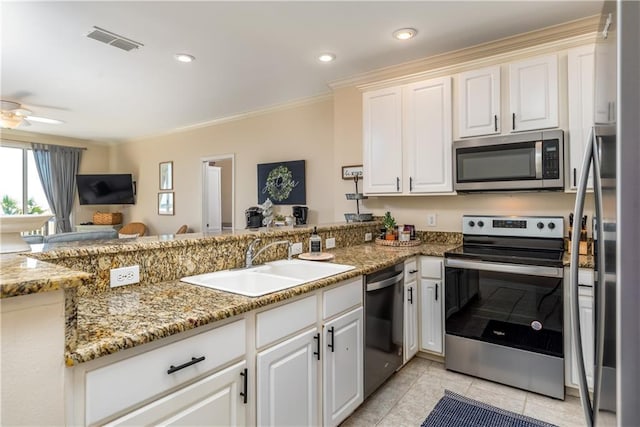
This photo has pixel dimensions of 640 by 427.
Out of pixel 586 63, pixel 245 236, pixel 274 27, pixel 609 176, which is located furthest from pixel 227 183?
pixel 609 176

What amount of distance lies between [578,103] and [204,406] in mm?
2828

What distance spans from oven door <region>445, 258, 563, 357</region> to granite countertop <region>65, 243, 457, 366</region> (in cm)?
113

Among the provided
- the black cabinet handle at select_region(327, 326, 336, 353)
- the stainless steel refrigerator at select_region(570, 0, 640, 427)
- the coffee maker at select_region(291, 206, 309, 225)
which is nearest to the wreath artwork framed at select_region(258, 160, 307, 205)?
the coffee maker at select_region(291, 206, 309, 225)

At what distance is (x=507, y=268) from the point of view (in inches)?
90.0

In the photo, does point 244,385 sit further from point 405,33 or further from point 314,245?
point 405,33

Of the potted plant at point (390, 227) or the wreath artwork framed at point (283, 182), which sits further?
the wreath artwork framed at point (283, 182)

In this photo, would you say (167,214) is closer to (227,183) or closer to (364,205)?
(227,183)

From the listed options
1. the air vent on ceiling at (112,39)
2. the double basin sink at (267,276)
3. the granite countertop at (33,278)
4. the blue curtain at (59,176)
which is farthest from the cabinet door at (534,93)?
the blue curtain at (59,176)

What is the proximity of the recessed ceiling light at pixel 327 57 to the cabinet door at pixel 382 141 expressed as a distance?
0.46 metres

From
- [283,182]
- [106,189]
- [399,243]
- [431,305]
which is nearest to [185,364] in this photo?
[431,305]

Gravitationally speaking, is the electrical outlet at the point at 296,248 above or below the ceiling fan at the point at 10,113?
below

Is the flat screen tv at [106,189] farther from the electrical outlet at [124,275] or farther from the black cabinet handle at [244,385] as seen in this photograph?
the black cabinet handle at [244,385]

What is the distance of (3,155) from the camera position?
19.0 ft

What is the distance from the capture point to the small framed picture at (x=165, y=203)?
238 inches
